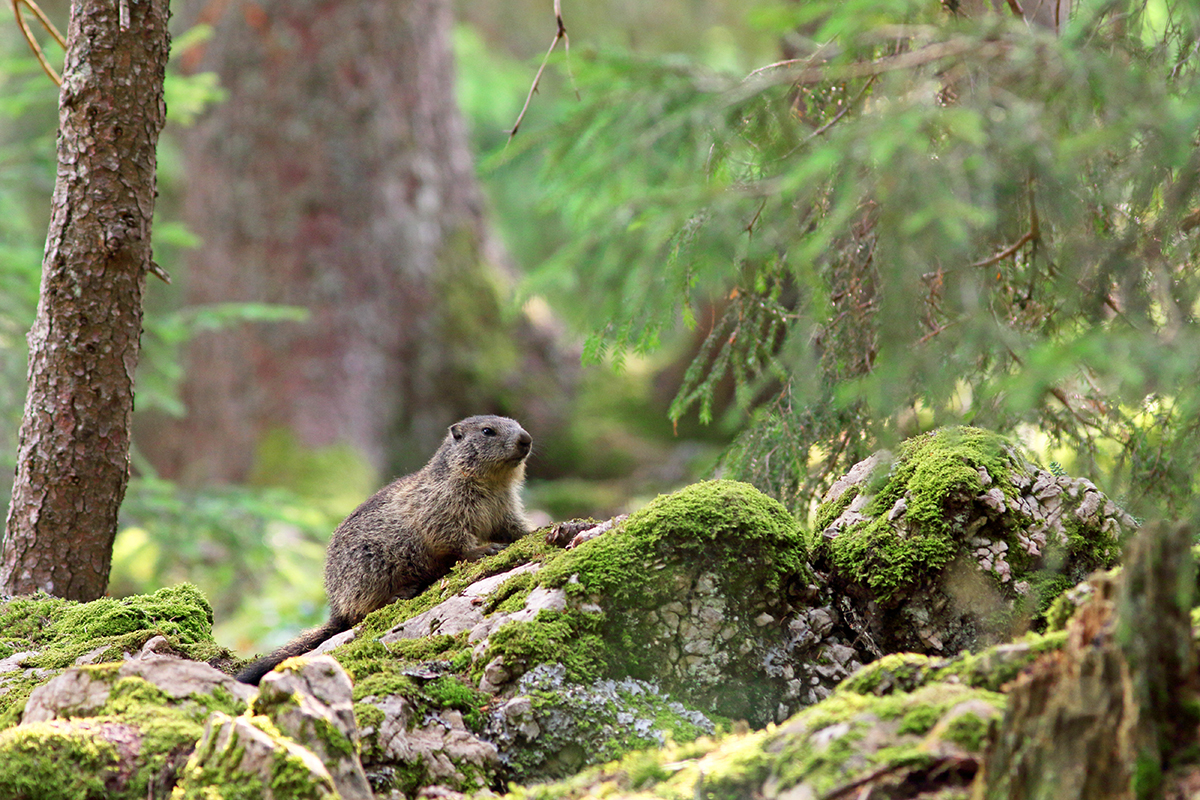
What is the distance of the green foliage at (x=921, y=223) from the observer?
2.83 metres

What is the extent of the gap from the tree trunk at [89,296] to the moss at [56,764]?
1.95 meters

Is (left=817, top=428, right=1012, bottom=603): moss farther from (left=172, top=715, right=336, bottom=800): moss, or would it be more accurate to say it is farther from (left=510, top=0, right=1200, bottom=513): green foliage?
(left=172, top=715, right=336, bottom=800): moss

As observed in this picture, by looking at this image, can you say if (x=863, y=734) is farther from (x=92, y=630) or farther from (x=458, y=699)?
(x=92, y=630)

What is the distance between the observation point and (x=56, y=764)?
9.39 feet

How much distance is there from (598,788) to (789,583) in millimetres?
1331

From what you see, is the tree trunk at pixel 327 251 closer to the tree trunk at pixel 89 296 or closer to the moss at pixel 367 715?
the tree trunk at pixel 89 296

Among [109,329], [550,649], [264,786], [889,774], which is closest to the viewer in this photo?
[889,774]

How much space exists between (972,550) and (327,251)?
26.3 ft

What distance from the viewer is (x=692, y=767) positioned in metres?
2.80

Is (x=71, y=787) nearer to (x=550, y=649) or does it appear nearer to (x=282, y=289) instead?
(x=550, y=649)

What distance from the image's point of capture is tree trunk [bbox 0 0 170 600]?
14.6 feet

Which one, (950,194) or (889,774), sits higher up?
(950,194)

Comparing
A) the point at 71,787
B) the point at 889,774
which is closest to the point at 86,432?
the point at 71,787

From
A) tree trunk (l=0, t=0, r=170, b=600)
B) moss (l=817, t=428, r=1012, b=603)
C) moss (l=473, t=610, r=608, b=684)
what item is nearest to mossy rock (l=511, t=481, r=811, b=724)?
moss (l=473, t=610, r=608, b=684)
